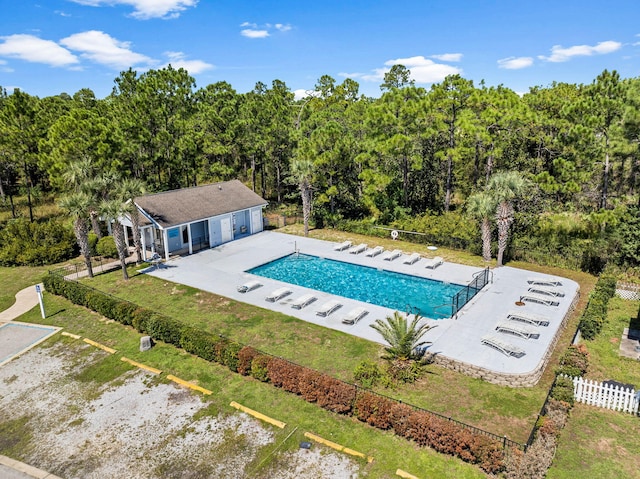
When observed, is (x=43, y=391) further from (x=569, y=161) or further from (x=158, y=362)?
(x=569, y=161)

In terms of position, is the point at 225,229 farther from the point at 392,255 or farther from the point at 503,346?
the point at 503,346

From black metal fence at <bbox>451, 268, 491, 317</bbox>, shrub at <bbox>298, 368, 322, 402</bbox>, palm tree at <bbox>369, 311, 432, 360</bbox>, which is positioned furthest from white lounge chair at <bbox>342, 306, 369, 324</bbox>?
shrub at <bbox>298, 368, 322, 402</bbox>

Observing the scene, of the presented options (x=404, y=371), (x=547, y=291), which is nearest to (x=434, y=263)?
(x=547, y=291)

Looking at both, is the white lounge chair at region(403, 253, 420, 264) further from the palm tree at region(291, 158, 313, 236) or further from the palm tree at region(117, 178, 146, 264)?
the palm tree at region(117, 178, 146, 264)

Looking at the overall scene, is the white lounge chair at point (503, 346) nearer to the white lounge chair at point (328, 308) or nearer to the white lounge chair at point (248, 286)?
the white lounge chair at point (328, 308)

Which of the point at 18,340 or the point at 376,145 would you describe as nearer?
the point at 18,340

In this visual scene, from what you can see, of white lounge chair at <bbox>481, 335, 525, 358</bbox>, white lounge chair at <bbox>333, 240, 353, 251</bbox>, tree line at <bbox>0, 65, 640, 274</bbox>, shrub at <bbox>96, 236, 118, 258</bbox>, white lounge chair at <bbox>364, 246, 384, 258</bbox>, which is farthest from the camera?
white lounge chair at <bbox>333, 240, 353, 251</bbox>
